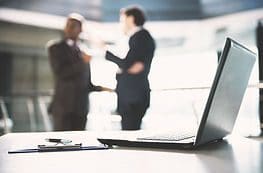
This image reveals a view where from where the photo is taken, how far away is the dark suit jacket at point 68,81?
10.5 feet

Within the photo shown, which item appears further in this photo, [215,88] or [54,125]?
[54,125]

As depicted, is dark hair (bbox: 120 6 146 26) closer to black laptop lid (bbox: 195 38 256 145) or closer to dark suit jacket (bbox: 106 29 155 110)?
dark suit jacket (bbox: 106 29 155 110)

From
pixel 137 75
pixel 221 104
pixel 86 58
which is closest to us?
pixel 221 104

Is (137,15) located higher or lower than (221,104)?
higher

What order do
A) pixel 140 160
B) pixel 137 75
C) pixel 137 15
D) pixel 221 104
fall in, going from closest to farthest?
pixel 140 160
pixel 221 104
pixel 137 75
pixel 137 15

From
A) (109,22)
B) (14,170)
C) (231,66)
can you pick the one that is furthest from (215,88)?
(109,22)

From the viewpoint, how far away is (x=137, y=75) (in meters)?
3.12

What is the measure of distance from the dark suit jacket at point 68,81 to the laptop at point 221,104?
2.41 m

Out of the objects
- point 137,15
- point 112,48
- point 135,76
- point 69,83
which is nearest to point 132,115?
point 135,76

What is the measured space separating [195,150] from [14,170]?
1.25 feet

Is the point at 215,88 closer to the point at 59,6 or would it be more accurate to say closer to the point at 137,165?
the point at 137,165

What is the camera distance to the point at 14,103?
181 inches

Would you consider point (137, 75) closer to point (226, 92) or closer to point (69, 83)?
point (69, 83)

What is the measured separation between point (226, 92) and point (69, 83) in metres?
2.65
